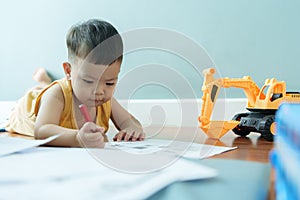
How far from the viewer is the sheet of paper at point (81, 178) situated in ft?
1.24

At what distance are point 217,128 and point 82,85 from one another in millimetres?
337

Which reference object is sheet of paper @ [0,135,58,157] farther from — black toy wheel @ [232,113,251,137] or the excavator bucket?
black toy wheel @ [232,113,251,137]

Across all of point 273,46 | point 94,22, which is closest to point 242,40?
point 273,46

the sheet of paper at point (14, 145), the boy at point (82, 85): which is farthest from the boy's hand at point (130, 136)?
the sheet of paper at point (14, 145)

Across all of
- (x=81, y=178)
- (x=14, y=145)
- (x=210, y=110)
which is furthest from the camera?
(x=210, y=110)

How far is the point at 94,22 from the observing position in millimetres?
912

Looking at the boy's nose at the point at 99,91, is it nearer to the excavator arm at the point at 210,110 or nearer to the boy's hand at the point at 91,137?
the boy's hand at the point at 91,137

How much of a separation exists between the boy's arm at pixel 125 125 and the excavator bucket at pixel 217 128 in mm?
157

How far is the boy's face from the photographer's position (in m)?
0.84

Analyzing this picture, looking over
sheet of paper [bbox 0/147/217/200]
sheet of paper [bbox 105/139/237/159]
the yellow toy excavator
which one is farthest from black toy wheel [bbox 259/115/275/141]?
sheet of paper [bbox 0/147/217/200]

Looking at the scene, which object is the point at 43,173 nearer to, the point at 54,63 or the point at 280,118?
the point at 280,118

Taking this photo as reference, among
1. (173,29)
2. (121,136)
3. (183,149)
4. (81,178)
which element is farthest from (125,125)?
(81,178)

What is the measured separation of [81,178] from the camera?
44 cm

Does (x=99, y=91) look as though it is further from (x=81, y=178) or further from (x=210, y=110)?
(x=81, y=178)
